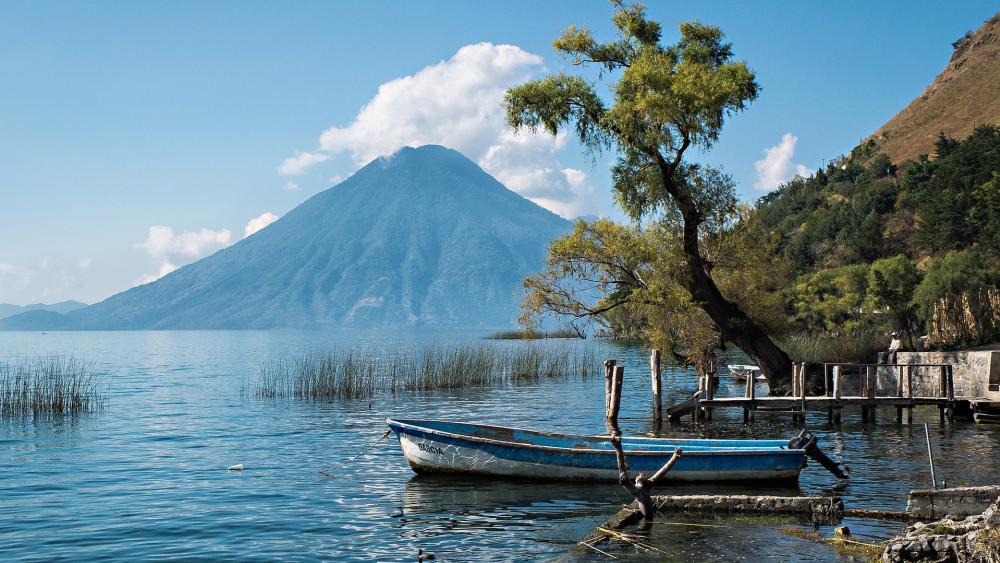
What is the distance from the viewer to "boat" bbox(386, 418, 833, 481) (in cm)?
1745

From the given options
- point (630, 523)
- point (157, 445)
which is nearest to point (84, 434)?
point (157, 445)

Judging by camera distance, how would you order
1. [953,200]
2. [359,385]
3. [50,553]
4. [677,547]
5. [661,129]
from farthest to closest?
[953,200] < [359,385] < [661,129] < [50,553] < [677,547]

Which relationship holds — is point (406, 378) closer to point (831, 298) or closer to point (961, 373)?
point (961, 373)

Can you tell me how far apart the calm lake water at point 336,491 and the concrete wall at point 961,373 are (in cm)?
137

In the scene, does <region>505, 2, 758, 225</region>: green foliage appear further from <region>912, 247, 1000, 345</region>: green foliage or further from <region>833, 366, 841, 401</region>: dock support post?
<region>912, 247, 1000, 345</region>: green foliage

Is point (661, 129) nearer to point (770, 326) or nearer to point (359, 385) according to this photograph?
point (770, 326)

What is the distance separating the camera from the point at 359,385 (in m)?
36.9

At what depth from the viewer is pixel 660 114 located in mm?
27469

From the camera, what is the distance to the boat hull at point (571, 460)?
57.1 feet

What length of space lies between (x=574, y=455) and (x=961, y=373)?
1915cm

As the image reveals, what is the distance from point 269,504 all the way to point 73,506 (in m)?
3.74

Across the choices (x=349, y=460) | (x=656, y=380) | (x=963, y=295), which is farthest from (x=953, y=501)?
(x=963, y=295)

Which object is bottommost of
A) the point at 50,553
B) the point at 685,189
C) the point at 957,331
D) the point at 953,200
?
the point at 50,553

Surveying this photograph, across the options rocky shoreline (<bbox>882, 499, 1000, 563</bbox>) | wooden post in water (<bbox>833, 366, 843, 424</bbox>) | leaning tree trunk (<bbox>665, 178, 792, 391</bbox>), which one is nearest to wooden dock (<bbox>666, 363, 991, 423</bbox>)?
wooden post in water (<bbox>833, 366, 843, 424</bbox>)
